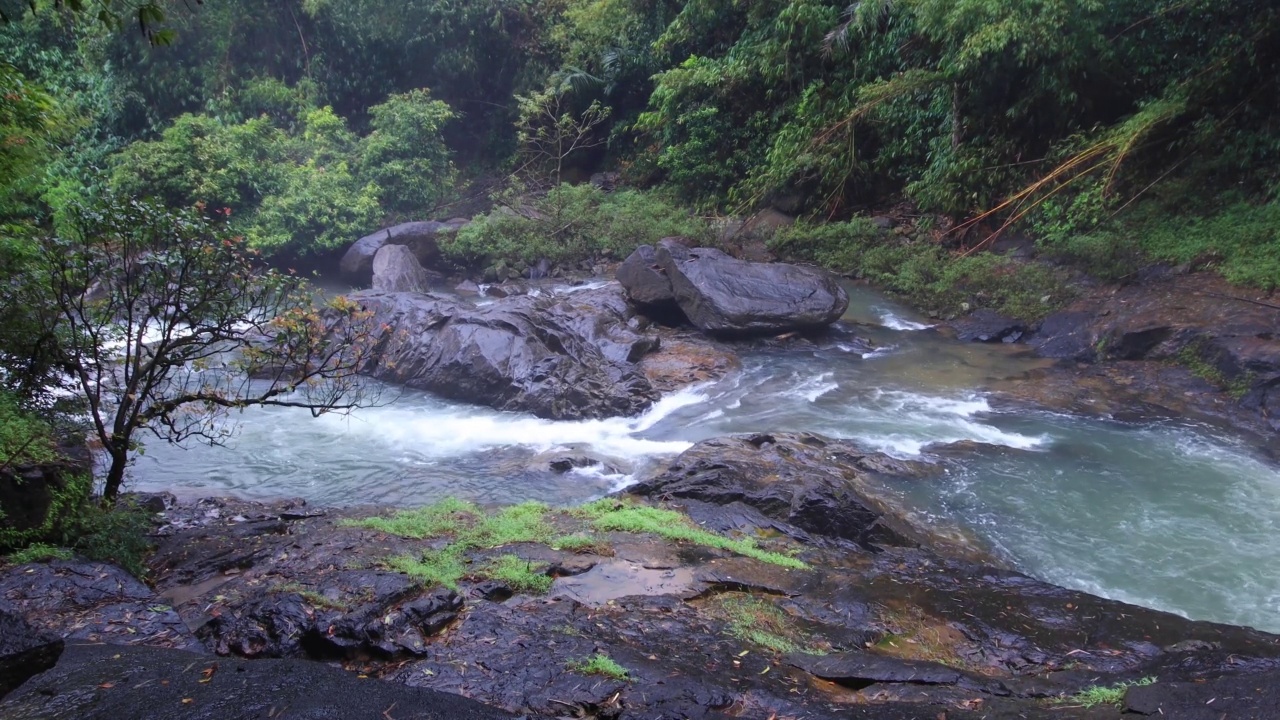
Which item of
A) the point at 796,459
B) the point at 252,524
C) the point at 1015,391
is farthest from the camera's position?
the point at 1015,391

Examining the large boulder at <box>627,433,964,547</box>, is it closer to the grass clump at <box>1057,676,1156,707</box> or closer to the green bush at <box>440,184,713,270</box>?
the grass clump at <box>1057,676,1156,707</box>

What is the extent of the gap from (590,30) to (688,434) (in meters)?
17.2

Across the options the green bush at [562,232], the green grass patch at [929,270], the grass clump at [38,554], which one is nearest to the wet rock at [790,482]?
the grass clump at [38,554]

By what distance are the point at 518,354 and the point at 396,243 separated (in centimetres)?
873

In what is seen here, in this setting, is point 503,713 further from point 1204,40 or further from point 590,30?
point 590,30

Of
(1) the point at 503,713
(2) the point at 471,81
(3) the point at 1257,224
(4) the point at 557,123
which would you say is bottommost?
(1) the point at 503,713

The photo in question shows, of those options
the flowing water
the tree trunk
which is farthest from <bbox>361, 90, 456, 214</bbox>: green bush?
the tree trunk

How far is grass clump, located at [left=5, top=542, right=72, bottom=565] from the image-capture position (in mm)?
4984

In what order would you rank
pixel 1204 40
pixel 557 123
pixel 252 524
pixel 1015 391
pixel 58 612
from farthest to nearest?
1. pixel 557 123
2. pixel 1204 40
3. pixel 1015 391
4. pixel 252 524
5. pixel 58 612

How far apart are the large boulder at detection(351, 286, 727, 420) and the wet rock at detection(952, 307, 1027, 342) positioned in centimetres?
563

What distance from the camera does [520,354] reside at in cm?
1246

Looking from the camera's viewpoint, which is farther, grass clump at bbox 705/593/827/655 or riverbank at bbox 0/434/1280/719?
grass clump at bbox 705/593/827/655

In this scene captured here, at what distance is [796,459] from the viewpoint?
922cm

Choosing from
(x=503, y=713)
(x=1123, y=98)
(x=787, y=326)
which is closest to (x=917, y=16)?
(x=1123, y=98)
